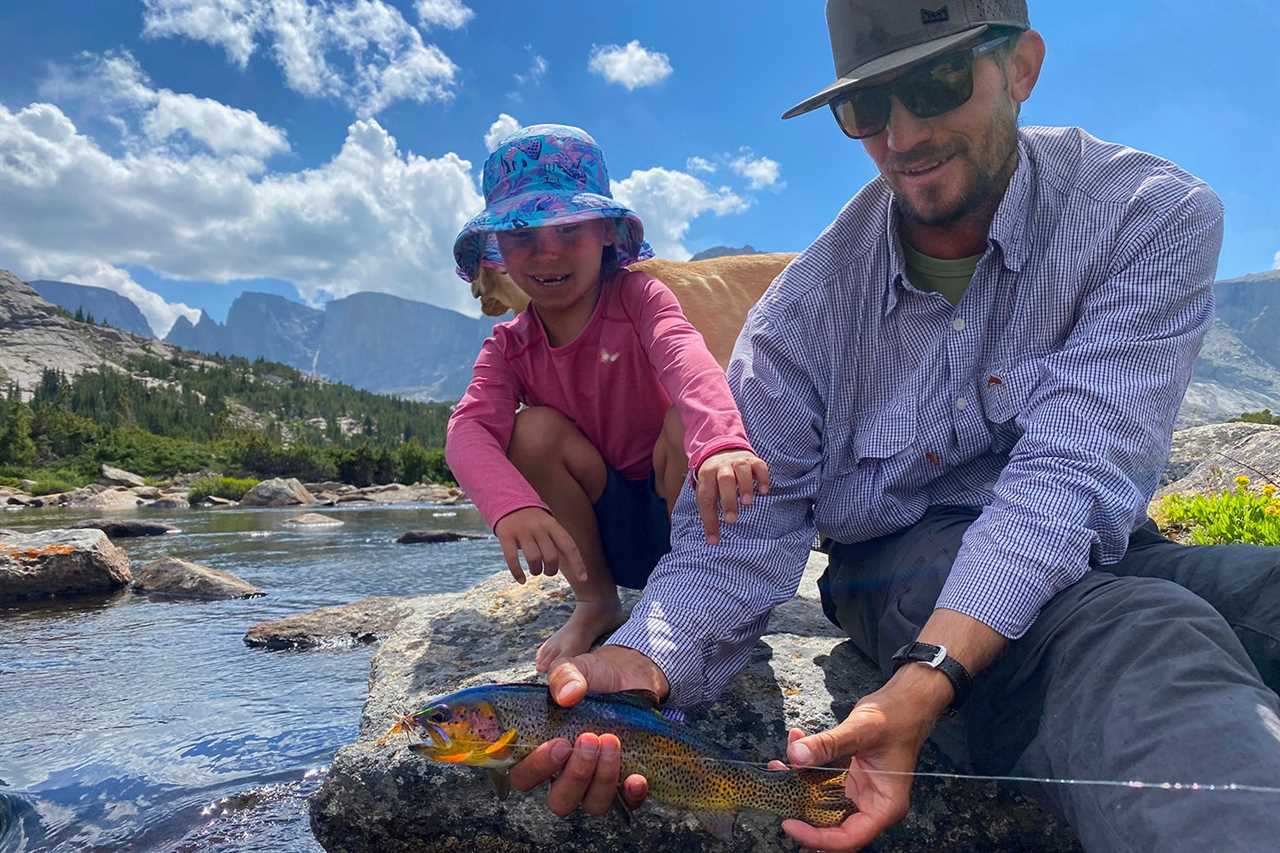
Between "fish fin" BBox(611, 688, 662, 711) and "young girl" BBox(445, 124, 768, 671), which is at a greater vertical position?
"young girl" BBox(445, 124, 768, 671)

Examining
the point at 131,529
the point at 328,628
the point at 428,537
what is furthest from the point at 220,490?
the point at 328,628

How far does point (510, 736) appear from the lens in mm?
1856

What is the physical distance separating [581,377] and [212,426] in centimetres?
9910

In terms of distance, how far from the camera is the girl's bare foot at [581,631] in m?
2.90

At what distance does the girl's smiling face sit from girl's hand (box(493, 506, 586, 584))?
980mm

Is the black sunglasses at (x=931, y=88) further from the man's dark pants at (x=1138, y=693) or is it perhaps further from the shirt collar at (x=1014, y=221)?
the man's dark pants at (x=1138, y=693)

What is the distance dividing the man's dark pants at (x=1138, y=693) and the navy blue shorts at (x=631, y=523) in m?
1.11

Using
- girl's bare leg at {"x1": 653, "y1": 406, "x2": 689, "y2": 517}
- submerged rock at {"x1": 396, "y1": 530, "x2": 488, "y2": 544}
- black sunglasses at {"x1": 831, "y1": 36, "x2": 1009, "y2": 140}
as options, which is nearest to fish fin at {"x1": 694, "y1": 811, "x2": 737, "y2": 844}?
girl's bare leg at {"x1": 653, "y1": 406, "x2": 689, "y2": 517}

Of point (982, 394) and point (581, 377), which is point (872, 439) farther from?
point (581, 377)

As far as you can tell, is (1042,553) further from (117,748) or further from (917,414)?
(117,748)

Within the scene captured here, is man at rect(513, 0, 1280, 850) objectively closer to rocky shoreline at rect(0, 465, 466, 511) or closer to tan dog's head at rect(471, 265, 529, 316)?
tan dog's head at rect(471, 265, 529, 316)

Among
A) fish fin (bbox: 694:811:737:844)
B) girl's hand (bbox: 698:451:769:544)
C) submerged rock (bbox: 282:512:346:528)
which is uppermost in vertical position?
girl's hand (bbox: 698:451:769:544)

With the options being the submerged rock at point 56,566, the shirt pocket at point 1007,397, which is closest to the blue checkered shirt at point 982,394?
the shirt pocket at point 1007,397

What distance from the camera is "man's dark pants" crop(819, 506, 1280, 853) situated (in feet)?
4.42
